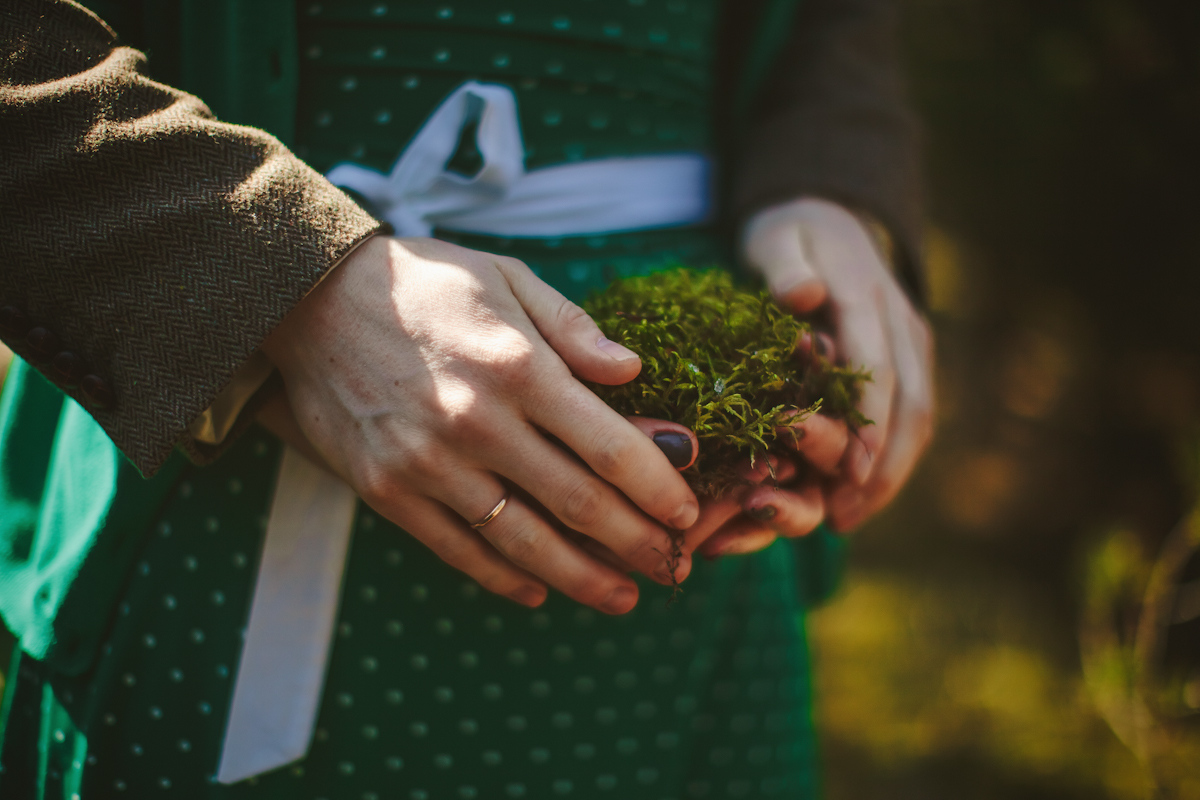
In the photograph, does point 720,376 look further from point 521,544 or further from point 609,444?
point 521,544

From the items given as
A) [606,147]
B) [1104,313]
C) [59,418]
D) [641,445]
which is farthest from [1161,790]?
[59,418]

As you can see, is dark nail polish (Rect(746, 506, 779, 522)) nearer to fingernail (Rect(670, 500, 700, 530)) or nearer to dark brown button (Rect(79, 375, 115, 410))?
fingernail (Rect(670, 500, 700, 530))

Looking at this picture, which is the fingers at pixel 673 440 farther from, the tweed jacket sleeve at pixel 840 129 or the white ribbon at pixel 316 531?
the tweed jacket sleeve at pixel 840 129

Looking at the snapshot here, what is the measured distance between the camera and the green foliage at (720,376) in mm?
625

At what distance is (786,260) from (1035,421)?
1.95m

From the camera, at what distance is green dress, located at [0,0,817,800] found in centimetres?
82

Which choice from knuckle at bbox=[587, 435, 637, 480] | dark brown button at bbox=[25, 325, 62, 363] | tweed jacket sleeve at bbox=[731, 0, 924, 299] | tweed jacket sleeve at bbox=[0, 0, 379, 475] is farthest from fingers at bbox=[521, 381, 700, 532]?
tweed jacket sleeve at bbox=[731, 0, 924, 299]

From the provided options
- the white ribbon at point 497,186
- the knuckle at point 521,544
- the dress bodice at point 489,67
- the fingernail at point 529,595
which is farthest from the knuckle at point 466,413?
the dress bodice at point 489,67

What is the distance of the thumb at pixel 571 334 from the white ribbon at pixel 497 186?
216 mm

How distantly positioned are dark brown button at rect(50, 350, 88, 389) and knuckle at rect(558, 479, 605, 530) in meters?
0.50

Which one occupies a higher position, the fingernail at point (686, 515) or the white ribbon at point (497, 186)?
the white ribbon at point (497, 186)

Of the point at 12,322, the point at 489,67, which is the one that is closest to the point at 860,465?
the point at 489,67

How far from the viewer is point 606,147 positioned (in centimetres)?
92

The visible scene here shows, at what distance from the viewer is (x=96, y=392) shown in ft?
2.11
